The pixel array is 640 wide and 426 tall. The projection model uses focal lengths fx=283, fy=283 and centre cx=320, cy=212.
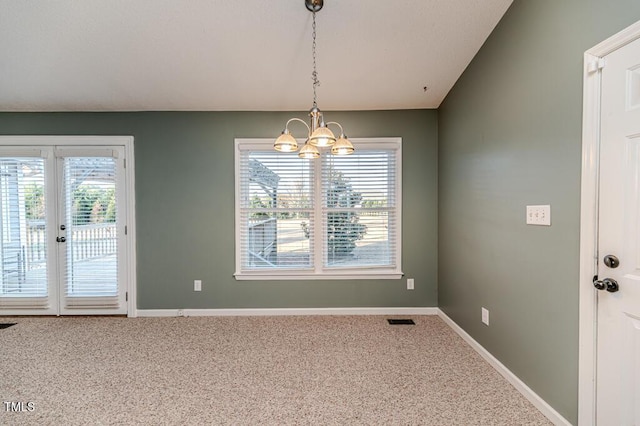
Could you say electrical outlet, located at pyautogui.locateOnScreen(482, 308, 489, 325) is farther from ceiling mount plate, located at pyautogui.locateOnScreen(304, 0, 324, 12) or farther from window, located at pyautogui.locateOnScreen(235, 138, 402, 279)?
ceiling mount plate, located at pyautogui.locateOnScreen(304, 0, 324, 12)

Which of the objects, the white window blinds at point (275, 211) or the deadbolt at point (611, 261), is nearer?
the deadbolt at point (611, 261)

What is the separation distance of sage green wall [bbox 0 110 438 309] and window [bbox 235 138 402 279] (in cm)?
13

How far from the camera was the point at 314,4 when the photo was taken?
2064mm

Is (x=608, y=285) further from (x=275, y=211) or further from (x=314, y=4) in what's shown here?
(x=275, y=211)

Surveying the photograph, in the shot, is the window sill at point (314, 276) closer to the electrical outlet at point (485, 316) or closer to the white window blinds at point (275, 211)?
the white window blinds at point (275, 211)

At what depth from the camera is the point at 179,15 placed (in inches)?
85.7

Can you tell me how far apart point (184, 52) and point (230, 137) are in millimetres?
1035

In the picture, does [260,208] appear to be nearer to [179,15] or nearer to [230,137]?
[230,137]

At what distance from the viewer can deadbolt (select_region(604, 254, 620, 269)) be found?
4.57ft

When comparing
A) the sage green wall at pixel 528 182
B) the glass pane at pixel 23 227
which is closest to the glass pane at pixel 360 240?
the sage green wall at pixel 528 182

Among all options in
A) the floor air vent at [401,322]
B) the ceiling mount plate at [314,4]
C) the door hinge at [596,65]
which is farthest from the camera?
the floor air vent at [401,322]

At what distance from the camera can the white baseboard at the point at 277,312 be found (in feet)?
11.2

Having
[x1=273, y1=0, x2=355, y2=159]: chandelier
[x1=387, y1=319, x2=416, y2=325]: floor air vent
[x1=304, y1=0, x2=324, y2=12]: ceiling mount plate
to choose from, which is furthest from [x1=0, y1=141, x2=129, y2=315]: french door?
[x1=387, y1=319, x2=416, y2=325]: floor air vent

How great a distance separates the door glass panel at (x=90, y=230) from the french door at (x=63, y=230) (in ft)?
0.03
